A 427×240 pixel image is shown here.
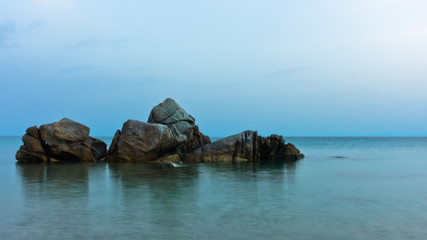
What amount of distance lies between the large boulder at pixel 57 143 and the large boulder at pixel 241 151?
7992 mm

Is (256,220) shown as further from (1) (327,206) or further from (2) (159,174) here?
(2) (159,174)

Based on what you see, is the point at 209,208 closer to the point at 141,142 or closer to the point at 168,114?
the point at 141,142

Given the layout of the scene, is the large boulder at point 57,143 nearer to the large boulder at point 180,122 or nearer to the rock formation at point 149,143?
the rock formation at point 149,143

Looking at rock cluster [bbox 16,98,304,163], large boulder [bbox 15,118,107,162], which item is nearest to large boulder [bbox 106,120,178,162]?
rock cluster [bbox 16,98,304,163]

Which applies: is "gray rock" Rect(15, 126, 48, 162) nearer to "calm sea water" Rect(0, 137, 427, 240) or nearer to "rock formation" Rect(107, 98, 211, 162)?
"rock formation" Rect(107, 98, 211, 162)

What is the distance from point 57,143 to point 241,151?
14.2 meters

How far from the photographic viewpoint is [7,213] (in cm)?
1084

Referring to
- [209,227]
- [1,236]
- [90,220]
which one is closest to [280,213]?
[209,227]

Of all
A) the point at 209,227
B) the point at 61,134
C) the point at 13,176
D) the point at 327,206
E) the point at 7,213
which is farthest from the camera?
the point at 61,134

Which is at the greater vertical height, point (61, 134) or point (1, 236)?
point (61, 134)

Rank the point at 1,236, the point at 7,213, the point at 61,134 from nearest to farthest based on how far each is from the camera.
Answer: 1. the point at 1,236
2. the point at 7,213
3. the point at 61,134

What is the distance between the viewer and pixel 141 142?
1125 inches

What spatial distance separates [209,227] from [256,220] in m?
1.42

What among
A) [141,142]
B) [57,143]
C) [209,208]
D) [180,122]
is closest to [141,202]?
[209,208]
